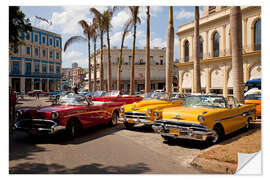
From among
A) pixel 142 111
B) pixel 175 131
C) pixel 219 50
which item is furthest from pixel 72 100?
pixel 219 50

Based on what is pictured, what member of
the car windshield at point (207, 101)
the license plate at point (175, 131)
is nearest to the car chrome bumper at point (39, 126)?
the license plate at point (175, 131)

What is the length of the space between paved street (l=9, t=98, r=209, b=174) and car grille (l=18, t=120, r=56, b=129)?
472 mm

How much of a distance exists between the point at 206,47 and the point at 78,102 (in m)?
24.5

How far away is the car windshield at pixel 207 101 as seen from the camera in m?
6.74

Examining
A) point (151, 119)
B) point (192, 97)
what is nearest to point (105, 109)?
point (151, 119)

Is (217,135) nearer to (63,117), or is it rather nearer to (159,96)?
(159,96)

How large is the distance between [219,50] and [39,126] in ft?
81.5

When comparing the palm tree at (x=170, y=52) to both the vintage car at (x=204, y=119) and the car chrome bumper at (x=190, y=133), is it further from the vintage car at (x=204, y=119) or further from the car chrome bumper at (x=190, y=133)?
the car chrome bumper at (x=190, y=133)

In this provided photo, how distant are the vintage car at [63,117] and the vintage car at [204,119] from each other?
2425mm

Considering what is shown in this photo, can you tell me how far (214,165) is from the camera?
4.45 m

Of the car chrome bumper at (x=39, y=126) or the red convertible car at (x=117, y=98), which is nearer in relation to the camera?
the car chrome bumper at (x=39, y=126)

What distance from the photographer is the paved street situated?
4.46 metres

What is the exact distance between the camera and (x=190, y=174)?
14.1 ft

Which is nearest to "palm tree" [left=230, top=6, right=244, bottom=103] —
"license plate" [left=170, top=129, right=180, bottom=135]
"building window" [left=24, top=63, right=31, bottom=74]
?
"license plate" [left=170, top=129, right=180, bottom=135]
